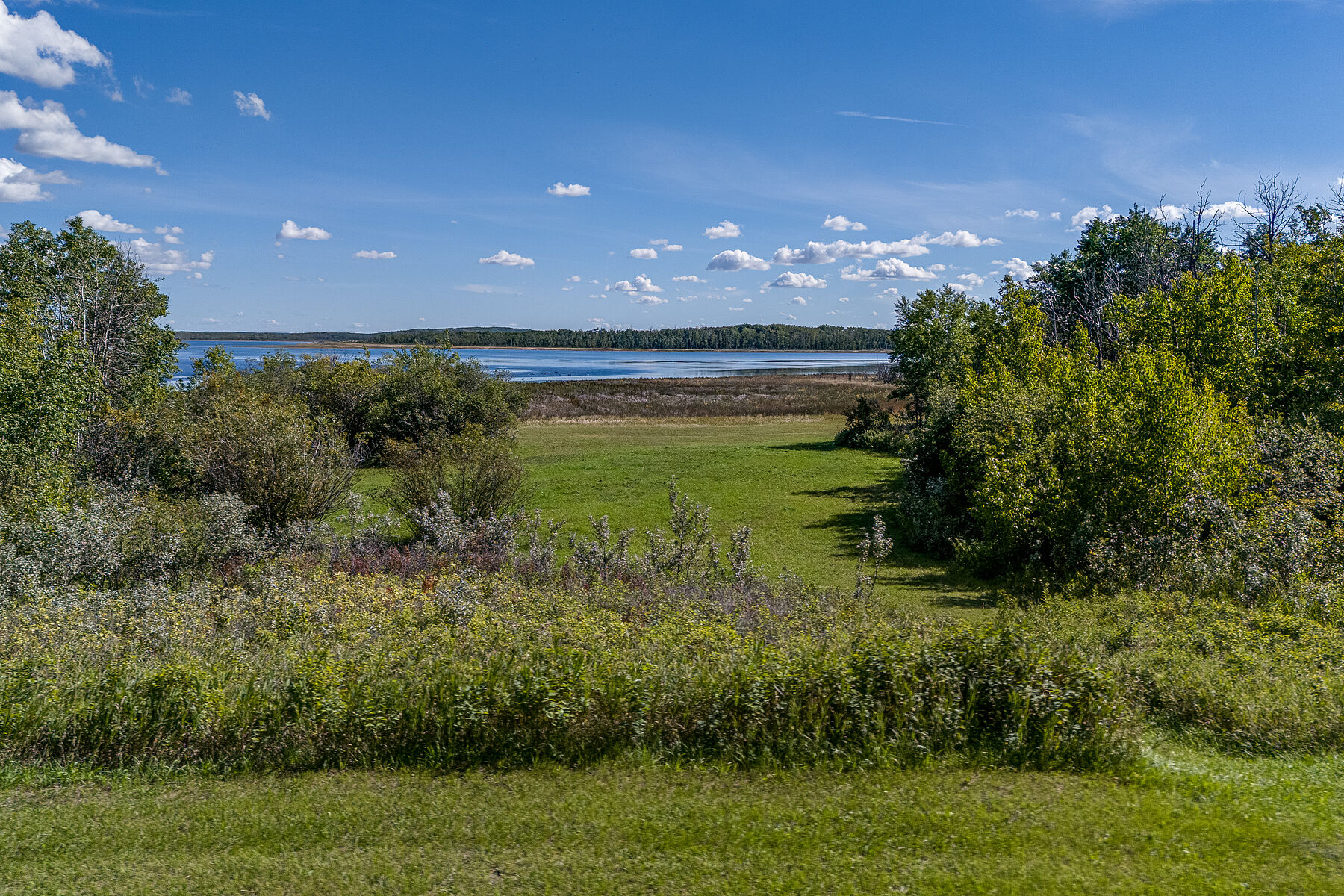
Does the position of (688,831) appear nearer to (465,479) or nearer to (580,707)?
(580,707)

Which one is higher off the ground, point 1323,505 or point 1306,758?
point 1323,505

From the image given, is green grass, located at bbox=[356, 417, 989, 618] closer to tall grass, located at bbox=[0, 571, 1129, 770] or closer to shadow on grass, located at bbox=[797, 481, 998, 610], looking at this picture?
shadow on grass, located at bbox=[797, 481, 998, 610]

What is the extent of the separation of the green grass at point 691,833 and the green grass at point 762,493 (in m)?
7.05

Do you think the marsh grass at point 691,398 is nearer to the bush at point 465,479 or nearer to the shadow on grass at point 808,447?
the shadow on grass at point 808,447

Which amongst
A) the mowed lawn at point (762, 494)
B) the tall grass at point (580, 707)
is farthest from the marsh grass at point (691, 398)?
the tall grass at point (580, 707)

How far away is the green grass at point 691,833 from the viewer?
439cm

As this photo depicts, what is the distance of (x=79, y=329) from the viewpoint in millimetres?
22484

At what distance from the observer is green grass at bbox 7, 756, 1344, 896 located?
4.39 m

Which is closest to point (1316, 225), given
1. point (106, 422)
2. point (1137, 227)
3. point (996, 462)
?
point (1137, 227)

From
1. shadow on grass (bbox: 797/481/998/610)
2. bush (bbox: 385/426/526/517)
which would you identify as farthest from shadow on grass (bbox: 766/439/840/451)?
bush (bbox: 385/426/526/517)

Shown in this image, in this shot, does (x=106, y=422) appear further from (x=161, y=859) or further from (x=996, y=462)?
(x=996, y=462)

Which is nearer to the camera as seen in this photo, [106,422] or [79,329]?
[106,422]

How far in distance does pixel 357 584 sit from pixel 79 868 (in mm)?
5406

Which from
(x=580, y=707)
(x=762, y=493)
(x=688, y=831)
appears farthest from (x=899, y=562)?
(x=688, y=831)
